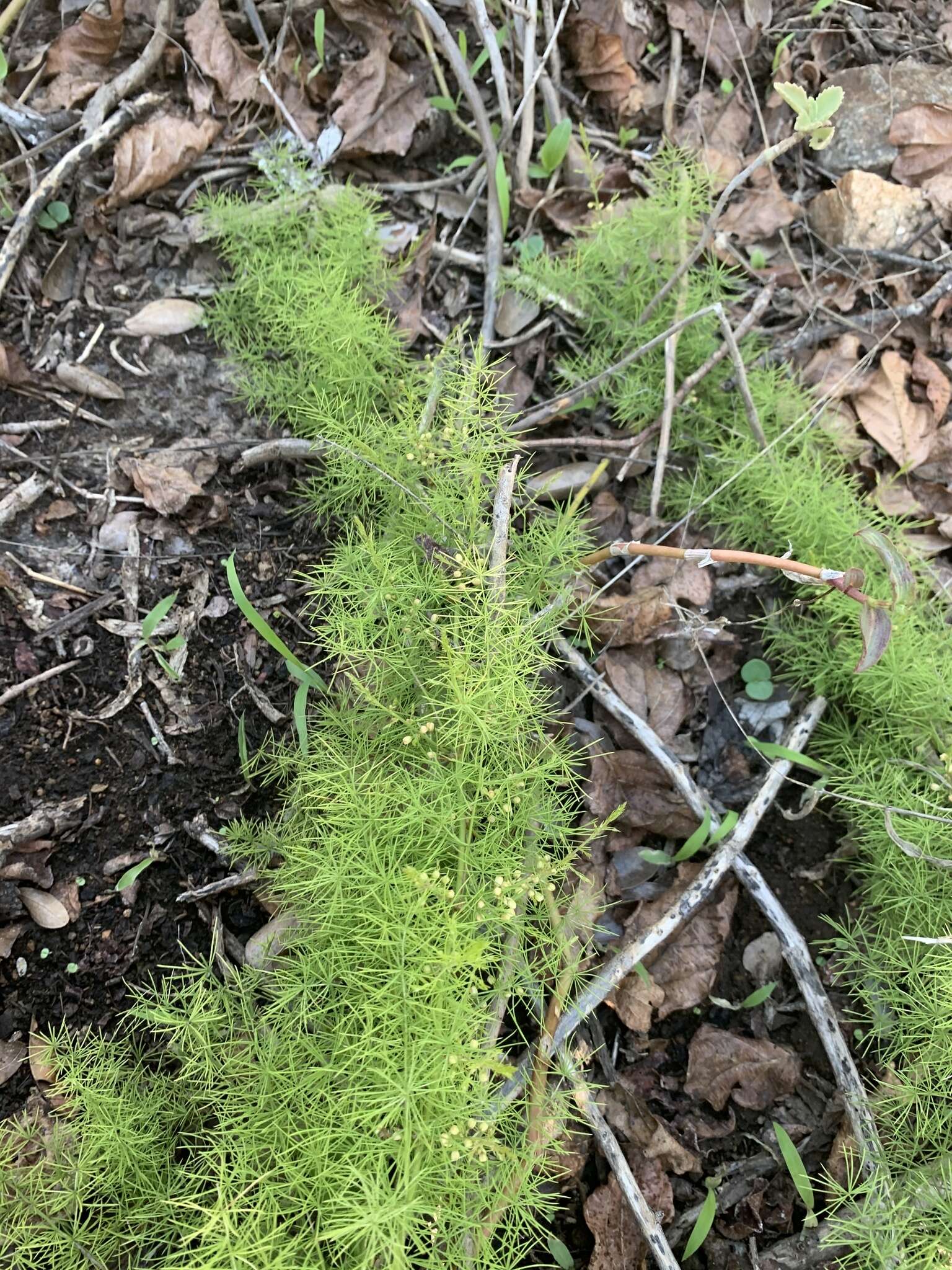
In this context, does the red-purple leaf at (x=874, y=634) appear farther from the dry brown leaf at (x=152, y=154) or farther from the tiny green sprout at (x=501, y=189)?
the dry brown leaf at (x=152, y=154)

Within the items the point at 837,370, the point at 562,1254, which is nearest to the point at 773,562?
the point at 837,370

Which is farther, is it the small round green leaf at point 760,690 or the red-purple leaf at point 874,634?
the small round green leaf at point 760,690

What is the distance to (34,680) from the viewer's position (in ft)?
6.82

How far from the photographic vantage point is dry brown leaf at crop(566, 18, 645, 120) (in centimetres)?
288

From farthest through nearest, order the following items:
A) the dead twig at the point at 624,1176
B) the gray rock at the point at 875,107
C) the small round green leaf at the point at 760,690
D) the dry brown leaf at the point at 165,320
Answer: the gray rock at the point at 875,107 < the dry brown leaf at the point at 165,320 < the small round green leaf at the point at 760,690 < the dead twig at the point at 624,1176

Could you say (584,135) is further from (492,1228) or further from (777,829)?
(492,1228)

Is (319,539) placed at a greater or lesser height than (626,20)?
lesser

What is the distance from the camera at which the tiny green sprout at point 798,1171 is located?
179 centimetres

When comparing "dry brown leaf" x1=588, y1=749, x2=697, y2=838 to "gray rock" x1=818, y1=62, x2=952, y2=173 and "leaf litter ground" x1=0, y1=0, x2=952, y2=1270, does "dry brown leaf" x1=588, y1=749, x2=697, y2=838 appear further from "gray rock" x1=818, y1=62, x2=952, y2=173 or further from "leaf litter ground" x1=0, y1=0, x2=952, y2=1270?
"gray rock" x1=818, y1=62, x2=952, y2=173

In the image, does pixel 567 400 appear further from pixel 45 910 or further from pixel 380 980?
pixel 45 910

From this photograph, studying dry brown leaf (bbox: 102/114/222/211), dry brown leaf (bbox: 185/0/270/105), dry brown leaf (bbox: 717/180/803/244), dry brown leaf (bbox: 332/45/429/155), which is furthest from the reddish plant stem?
dry brown leaf (bbox: 185/0/270/105)

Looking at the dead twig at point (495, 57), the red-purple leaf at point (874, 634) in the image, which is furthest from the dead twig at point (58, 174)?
the red-purple leaf at point (874, 634)

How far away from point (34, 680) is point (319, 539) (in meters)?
0.81

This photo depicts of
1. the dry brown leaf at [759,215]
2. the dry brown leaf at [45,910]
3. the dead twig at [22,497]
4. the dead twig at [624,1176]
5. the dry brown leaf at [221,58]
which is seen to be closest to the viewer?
the dead twig at [624,1176]
